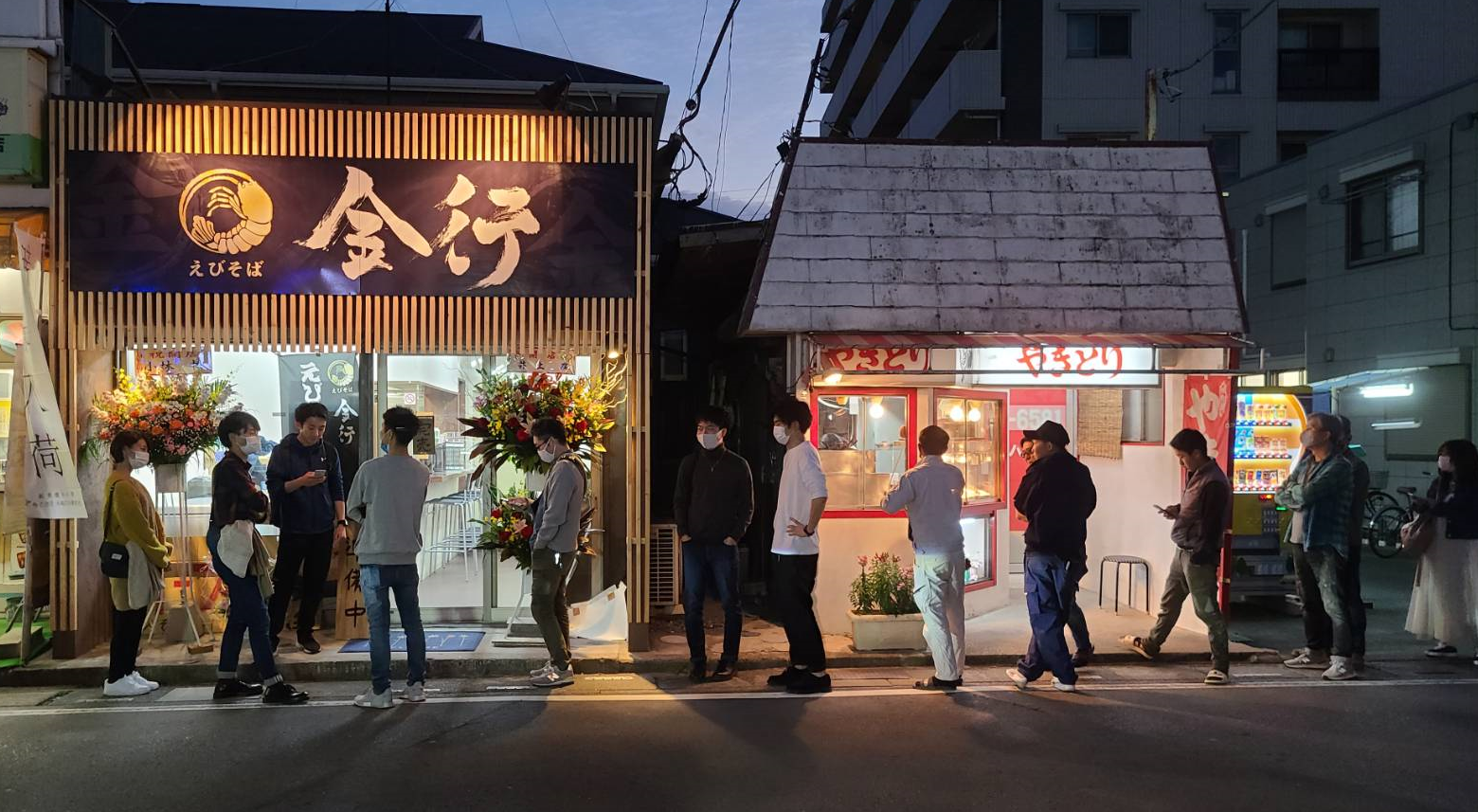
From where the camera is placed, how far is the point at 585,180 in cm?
883

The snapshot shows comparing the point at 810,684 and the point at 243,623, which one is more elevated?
the point at 243,623

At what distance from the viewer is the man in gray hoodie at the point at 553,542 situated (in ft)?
25.0

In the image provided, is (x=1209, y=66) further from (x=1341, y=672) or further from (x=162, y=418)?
(x=162, y=418)

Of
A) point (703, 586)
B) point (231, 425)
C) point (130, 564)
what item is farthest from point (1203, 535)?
point (130, 564)

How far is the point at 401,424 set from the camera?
7.12 meters

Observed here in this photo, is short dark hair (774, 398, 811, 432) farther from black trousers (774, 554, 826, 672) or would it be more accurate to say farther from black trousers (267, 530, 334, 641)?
black trousers (267, 530, 334, 641)

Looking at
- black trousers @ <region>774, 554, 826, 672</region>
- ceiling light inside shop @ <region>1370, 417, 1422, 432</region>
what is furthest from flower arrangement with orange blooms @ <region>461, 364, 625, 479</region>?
ceiling light inside shop @ <region>1370, 417, 1422, 432</region>

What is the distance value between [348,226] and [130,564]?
3.25 metres

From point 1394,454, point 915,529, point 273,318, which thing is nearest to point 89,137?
point 273,318

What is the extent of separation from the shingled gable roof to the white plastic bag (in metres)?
2.80

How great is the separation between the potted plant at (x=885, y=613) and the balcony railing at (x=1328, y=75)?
22.5 meters

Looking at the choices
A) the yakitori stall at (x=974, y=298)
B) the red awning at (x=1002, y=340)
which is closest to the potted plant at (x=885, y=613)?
the yakitori stall at (x=974, y=298)

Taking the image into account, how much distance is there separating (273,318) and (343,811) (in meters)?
Answer: 4.96

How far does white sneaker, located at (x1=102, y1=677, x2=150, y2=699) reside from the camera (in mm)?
7293
